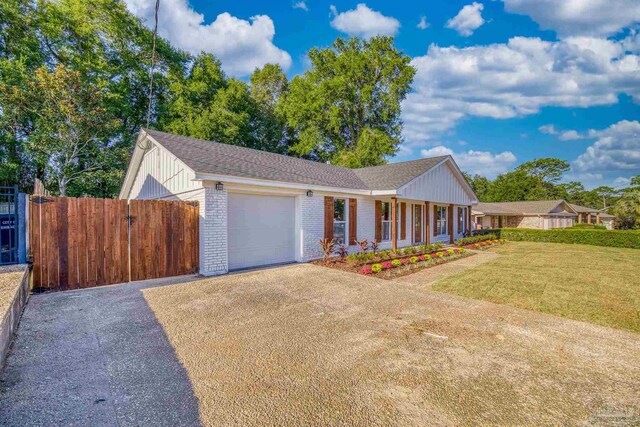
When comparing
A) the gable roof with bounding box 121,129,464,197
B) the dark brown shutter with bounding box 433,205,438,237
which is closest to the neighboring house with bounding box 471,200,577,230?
the dark brown shutter with bounding box 433,205,438,237

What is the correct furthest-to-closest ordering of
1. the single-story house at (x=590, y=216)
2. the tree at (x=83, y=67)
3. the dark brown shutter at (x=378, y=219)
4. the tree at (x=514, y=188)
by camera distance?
1. the tree at (x=514, y=188)
2. the single-story house at (x=590, y=216)
3. the tree at (x=83, y=67)
4. the dark brown shutter at (x=378, y=219)

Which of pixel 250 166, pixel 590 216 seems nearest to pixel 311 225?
pixel 250 166

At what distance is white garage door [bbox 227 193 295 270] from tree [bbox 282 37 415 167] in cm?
1720

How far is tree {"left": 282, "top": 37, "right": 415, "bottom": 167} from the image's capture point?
87.3 feet

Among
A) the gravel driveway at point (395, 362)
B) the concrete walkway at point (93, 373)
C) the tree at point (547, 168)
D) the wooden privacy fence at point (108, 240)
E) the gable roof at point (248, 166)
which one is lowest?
the gravel driveway at point (395, 362)

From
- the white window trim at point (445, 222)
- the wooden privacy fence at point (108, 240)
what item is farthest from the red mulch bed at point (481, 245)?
the wooden privacy fence at point (108, 240)

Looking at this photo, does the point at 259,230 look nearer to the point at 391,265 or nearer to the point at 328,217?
the point at 328,217

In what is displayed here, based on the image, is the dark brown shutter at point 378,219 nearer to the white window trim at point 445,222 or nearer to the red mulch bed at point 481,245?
the red mulch bed at point 481,245

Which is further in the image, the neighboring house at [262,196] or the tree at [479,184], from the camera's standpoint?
the tree at [479,184]

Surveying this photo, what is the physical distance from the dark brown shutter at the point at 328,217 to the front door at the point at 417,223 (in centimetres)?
659

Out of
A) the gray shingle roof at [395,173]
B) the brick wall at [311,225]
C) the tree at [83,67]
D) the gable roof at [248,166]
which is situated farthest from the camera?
the tree at [83,67]

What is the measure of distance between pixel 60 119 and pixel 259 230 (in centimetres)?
1325

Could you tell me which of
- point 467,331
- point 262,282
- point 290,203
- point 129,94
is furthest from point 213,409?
point 129,94

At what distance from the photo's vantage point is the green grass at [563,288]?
4.98 meters
